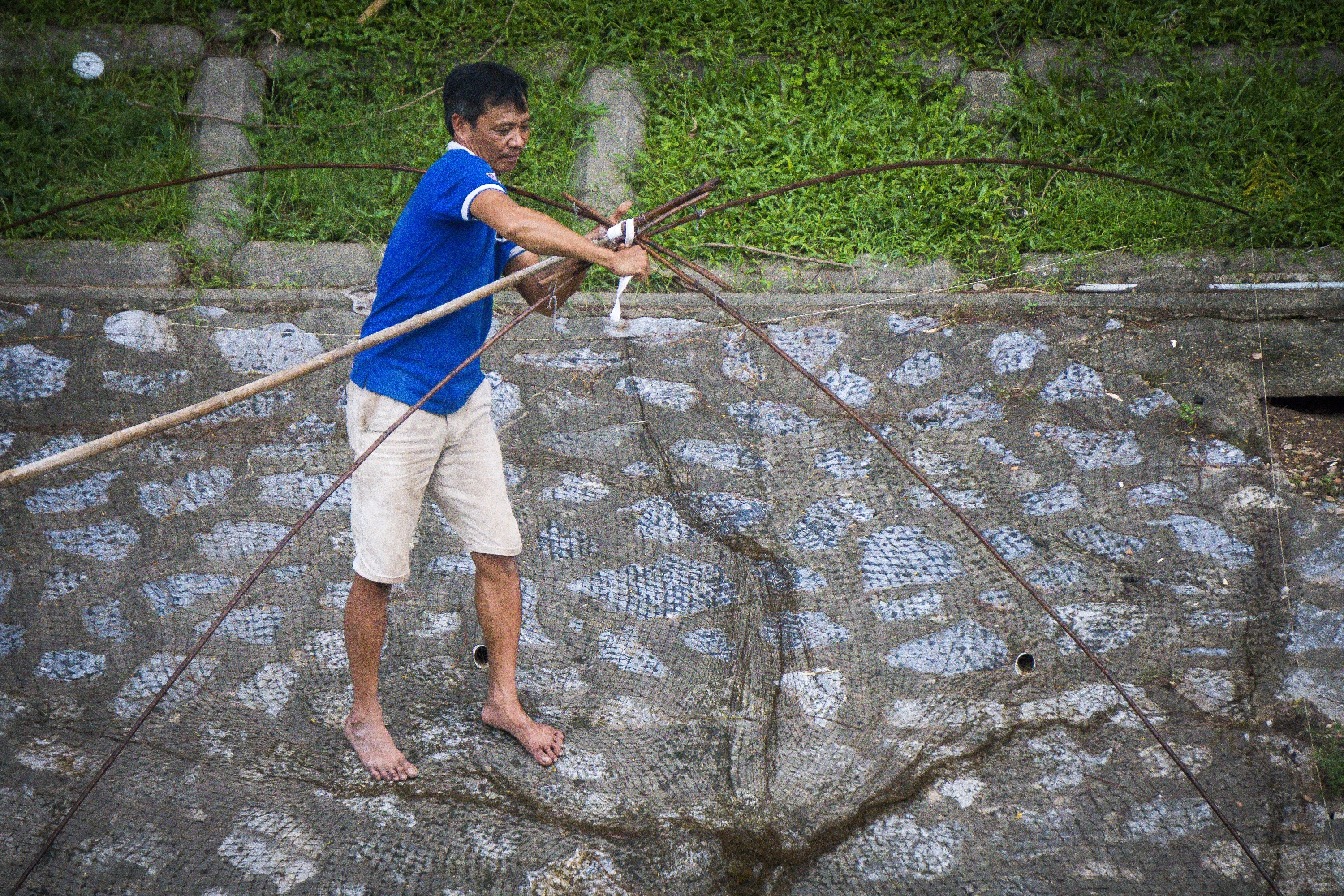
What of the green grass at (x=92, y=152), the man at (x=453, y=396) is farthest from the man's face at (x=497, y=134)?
the green grass at (x=92, y=152)

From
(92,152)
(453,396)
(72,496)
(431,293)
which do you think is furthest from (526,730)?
(92,152)

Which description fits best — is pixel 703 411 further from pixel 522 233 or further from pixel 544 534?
pixel 522 233

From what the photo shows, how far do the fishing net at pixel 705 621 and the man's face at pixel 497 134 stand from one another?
1.21 m

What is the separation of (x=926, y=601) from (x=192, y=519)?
6.94 ft

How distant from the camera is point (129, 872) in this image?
2074 millimetres

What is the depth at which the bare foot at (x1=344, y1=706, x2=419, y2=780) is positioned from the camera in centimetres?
237

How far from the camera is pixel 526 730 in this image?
247cm

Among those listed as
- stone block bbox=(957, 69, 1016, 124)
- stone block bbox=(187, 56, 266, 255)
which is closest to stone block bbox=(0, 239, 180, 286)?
stone block bbox=(187, 56, 266, 255)

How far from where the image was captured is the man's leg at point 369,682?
232 cm

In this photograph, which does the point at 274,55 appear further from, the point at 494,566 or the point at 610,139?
the point at 494,566

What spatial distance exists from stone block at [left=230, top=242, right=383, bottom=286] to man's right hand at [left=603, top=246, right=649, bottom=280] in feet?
6.26

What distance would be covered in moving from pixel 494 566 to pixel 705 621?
690mm

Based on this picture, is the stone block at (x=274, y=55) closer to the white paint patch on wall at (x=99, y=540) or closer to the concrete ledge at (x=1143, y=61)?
the white paint patch on wall at (x=99, y=540)

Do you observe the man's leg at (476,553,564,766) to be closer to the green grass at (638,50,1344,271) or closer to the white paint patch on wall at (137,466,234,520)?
the white paint patch on wall at (137,466,234,520)
